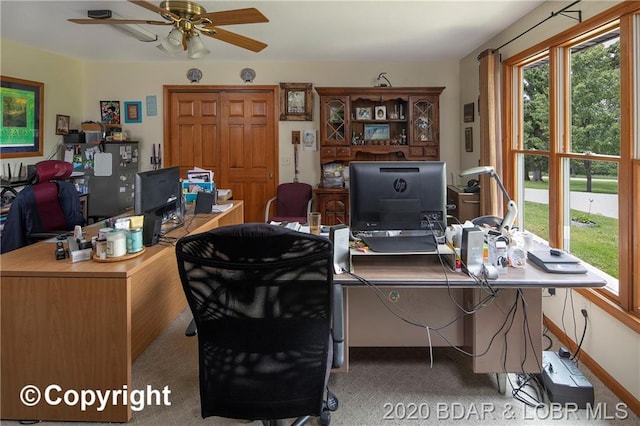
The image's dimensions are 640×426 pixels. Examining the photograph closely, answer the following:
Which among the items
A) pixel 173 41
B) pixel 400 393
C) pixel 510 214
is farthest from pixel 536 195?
pixel 173 41

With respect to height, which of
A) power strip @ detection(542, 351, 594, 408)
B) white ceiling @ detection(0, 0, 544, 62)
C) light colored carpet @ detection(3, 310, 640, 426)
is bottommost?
light colored carpet @ detection(3, 310, 640, 426)

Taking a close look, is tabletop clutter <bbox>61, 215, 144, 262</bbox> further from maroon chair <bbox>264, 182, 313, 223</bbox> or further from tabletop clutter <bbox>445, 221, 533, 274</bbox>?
maroon chair <bbox>264, 182, 313, 223</bbox>

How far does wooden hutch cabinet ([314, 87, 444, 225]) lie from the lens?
502 cm

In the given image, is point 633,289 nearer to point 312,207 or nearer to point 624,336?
point 624,336

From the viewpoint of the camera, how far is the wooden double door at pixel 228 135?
5.39 m

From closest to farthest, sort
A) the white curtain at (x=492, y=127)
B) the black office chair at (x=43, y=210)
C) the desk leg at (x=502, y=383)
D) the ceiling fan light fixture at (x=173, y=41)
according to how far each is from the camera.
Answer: the desk leg at (x=502, y=383)
the ceiling fan light fixture at (x=173, y=41)
the black office chair at (x=43, y=210)
the white curtain at (x=492, y=127)

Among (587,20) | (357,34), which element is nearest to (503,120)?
(587,20)

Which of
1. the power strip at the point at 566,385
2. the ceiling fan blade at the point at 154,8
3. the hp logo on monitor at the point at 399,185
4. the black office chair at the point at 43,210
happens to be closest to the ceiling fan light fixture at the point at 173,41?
the ceiling fan blade at the point at 154,8

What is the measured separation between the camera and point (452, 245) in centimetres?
209

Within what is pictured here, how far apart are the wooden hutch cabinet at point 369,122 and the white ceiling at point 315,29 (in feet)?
1.56

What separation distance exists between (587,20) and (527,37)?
88cm

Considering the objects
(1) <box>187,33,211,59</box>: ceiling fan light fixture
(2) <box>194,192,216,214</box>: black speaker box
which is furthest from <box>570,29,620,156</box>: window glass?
(2) <box>194,192,216,214</box>: black speaker box

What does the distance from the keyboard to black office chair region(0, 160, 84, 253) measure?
2403 mm

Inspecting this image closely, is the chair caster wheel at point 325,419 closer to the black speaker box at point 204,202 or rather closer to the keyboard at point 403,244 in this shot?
the keyboard at point 403,244
